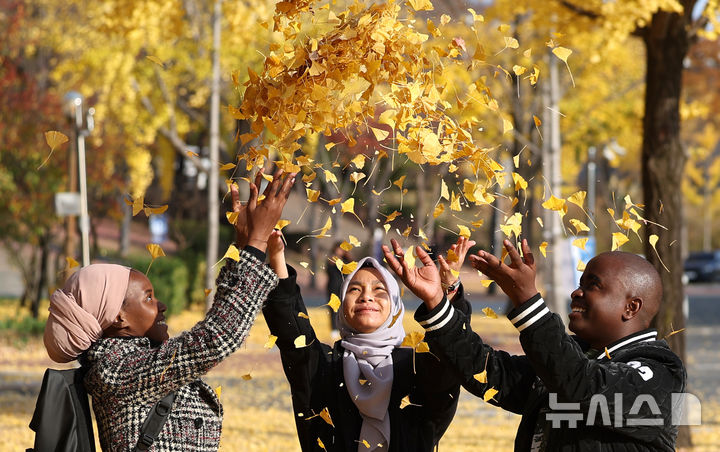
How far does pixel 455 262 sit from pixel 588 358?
0.57 meters

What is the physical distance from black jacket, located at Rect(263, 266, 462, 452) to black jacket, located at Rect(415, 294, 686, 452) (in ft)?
1.10

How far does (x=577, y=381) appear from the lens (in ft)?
9.32

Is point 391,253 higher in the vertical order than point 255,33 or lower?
lower

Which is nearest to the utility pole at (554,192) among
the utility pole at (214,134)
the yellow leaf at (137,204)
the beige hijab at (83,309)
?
the utility pole at (214,134)

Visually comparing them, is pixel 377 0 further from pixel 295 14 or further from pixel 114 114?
pixel 114 114

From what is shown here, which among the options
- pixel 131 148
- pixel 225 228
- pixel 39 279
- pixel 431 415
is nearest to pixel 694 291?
pixel 225 228

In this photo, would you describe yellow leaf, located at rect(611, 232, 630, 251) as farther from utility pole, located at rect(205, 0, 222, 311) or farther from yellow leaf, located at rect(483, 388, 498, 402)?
utility pole, located at rect(205, 0, 222, 311)

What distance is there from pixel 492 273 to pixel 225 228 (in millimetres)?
26599

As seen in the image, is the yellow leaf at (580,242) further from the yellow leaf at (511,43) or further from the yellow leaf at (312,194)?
the yellow leaf at (312,194)

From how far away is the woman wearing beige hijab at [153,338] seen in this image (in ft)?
10.2

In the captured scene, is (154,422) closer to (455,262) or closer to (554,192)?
(455,262)

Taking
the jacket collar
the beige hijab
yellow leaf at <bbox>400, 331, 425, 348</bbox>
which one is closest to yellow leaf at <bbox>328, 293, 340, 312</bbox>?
yellow leaf at <bbox>400, 331, 425, 348</bbox>

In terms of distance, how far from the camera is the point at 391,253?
123 inches

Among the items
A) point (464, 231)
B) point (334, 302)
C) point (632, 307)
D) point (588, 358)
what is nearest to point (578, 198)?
point (464, 231)
